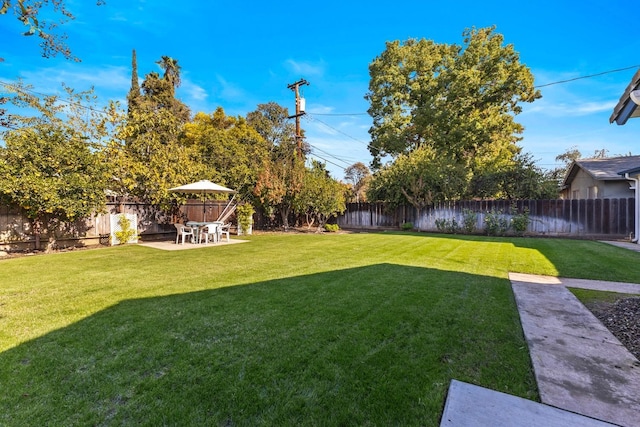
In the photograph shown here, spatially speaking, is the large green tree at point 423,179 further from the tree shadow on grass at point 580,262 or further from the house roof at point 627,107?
the house roof at point 627,107

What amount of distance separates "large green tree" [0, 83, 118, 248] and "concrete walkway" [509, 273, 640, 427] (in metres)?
10.3

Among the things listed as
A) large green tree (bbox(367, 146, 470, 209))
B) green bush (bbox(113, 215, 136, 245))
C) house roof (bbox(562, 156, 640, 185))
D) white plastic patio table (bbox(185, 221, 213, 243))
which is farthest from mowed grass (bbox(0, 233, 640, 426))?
large green tree (bbox(367, 146, 470, 209))

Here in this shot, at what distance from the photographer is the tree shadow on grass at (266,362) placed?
74.4 inches

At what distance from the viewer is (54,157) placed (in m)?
8.19

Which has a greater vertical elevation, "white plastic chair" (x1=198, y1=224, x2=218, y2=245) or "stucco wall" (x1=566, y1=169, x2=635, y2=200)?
"stucco wall" (x1=566, y1=169, x2=635, y2=200)

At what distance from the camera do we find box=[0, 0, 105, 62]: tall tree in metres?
2.39

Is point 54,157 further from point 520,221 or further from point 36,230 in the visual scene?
point 520,221

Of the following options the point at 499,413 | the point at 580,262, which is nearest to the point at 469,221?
the point at 580,262

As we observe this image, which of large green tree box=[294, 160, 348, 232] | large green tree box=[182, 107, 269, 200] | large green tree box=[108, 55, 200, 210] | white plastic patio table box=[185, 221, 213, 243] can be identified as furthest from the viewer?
large green tree box=[182, 107, 269, 200]

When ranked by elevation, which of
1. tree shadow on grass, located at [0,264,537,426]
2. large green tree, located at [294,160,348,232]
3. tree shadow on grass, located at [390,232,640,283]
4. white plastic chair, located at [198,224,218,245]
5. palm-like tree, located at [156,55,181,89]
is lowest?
tree shadow on grass, located at [0,264,537,426]

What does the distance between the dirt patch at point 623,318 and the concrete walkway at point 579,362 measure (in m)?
0.09

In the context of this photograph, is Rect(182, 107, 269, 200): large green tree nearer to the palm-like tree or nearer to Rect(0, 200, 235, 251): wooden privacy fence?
Rect(0, 200, 235, 251): wooden privacy fence

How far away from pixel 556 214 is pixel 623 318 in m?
10.9

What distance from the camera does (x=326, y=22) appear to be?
12453 mm
